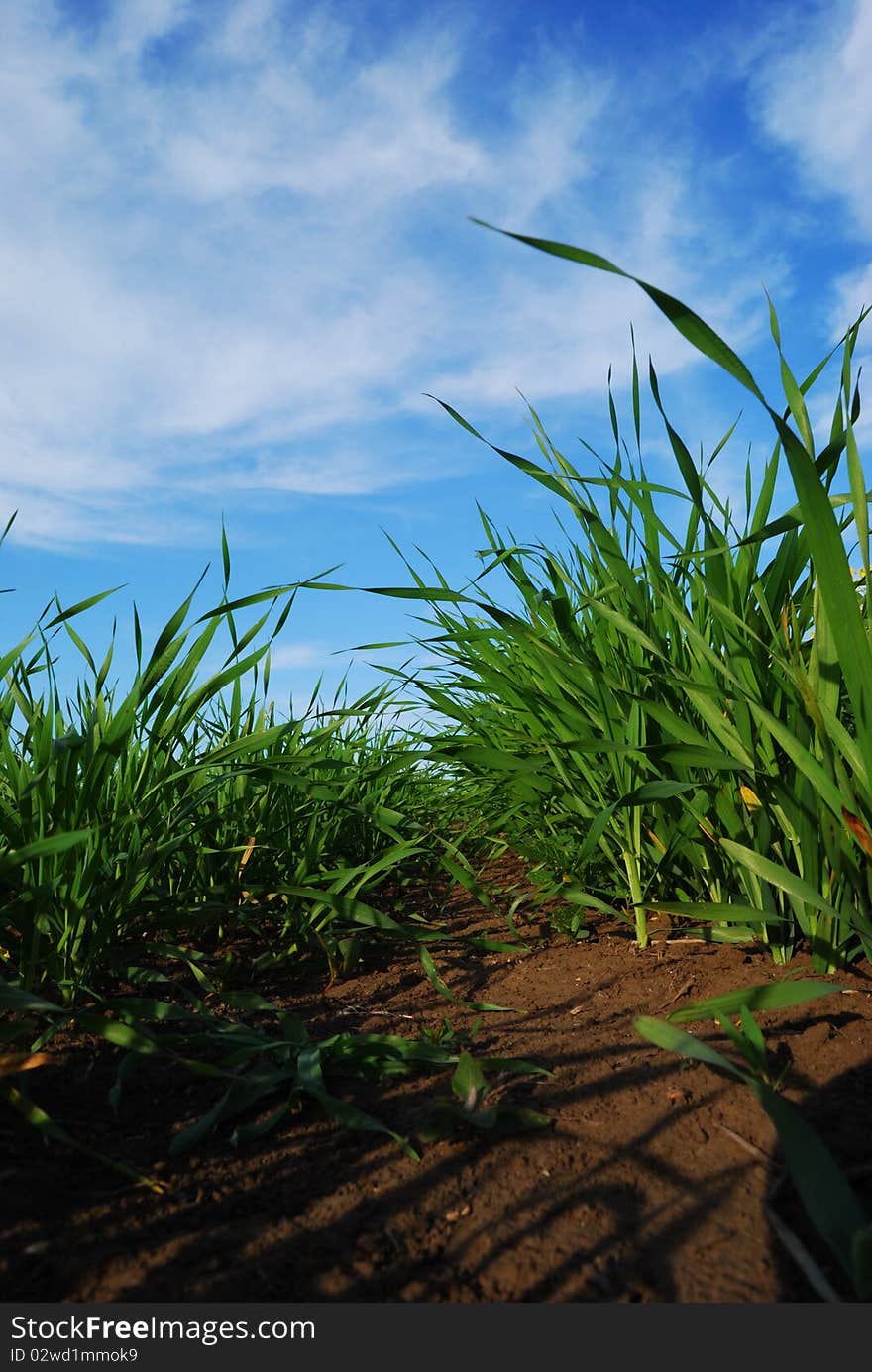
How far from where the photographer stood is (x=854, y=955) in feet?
4.31

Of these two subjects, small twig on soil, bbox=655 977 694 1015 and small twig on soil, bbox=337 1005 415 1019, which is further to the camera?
small twig on soil, bbox=337 1005 415 1019

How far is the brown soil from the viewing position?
2.44ft

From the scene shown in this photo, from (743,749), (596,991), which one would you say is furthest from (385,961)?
(743,749)

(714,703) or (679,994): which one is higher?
(714,703)

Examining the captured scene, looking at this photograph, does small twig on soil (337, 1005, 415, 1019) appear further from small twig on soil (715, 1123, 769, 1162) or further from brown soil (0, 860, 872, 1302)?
small twig on soil (715, 1123, 769, 1162)

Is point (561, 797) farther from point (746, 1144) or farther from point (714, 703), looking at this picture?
point (746, 1144)

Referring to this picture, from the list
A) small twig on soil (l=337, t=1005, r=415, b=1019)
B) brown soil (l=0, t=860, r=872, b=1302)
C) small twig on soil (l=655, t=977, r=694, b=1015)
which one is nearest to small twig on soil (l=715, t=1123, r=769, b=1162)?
brown soil (l=0, t=860, r=872, b=1302)

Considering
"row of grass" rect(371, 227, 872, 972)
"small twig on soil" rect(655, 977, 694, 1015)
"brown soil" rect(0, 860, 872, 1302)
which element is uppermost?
"row of grass" rect(371, 227, 872, 972)

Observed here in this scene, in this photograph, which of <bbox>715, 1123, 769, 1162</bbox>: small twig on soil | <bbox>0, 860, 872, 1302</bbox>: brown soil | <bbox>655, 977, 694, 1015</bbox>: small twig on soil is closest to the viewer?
<bbox>0, 860, 872, 1302</bbox>: brown soil

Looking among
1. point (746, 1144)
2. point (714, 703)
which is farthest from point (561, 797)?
point (746, 1144)

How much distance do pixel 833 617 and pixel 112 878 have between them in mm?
1187

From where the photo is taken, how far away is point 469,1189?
87cm

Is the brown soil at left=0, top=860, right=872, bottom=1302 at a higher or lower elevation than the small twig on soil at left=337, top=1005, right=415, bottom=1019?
lower

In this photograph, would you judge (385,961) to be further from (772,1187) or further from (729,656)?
(772,1187)
